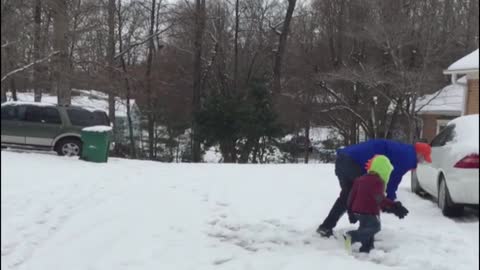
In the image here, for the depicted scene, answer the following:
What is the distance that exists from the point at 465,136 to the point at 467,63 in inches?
7.5

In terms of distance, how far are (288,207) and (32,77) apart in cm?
578

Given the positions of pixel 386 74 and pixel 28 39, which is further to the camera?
pixel 386 74

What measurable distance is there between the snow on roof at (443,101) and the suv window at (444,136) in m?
0.06

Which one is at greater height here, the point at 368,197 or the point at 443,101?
the point at 443,101

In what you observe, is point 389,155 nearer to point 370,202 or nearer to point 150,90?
point 370,202

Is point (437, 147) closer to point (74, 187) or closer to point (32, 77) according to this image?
point (32, 77)

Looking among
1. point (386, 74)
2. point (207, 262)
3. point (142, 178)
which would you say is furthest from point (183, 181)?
point (386, 74)

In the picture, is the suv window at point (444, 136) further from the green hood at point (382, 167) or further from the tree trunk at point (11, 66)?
the green hood at point (382, 167)

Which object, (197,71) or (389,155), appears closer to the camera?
(389,155)

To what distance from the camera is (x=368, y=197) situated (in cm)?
467

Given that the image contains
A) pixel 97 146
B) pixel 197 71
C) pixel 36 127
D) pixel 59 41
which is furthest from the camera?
pixel 197 71

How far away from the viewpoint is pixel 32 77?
166cm

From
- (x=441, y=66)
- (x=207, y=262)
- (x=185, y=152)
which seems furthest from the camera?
(x=185, y=152)

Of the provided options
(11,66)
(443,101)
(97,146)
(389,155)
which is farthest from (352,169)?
(97,146)
